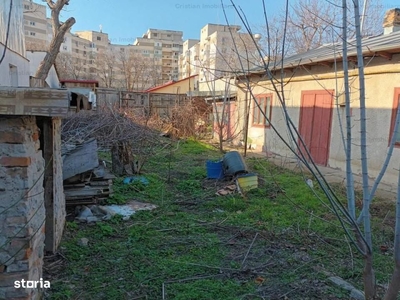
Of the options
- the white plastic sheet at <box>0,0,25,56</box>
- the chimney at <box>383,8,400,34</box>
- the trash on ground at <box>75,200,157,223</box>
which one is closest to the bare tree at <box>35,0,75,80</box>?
the white plastic sheet at <box>0,0,25,56</box>

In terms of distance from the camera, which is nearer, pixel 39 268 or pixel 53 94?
pixel 53 94

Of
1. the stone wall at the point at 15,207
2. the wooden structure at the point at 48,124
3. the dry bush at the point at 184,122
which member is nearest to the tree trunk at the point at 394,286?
the wooden structure at the point at 48,124

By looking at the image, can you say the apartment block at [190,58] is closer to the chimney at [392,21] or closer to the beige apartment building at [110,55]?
the beige apartment building at [110,55]

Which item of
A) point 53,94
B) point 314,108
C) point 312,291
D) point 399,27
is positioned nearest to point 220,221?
point 312,291

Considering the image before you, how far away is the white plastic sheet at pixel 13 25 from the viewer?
306 inches

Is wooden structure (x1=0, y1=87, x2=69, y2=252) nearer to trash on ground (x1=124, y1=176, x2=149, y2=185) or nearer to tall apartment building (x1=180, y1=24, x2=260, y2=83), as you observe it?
tall apartment building (x1=180, y1=24, x2=260, y2=83)

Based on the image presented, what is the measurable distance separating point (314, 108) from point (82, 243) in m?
7.53

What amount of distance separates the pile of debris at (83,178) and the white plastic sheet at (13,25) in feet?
16.3

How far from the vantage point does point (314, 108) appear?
8969 mm

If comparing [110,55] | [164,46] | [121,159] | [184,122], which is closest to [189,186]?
[121,159]

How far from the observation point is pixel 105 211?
4.53 metres

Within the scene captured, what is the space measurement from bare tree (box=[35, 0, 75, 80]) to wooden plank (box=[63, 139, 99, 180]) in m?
9.19

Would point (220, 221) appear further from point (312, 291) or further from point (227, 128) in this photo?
point (227, 128)

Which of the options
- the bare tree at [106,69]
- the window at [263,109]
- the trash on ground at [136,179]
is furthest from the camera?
the bare tree at [106,69]
